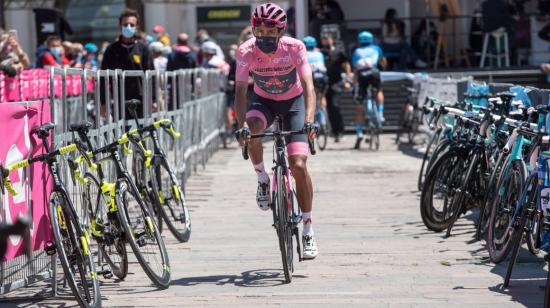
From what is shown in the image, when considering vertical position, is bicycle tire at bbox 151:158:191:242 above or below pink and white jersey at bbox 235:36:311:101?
below

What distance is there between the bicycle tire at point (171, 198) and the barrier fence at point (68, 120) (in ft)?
0.95

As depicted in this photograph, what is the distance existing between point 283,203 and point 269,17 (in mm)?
1335

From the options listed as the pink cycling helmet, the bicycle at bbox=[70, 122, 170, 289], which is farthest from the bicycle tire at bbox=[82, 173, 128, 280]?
the pink cycling helmet

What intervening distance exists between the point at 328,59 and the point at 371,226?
12087 mm

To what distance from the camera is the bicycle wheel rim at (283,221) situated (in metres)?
8.27

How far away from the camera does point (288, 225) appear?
8539 millimetres

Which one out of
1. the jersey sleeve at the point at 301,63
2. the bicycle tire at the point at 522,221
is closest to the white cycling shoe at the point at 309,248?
the jersey sleeve at the point at 301,63

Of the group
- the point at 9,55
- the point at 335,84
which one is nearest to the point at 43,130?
the point at 9,55

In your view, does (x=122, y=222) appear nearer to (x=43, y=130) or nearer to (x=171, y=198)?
(x=43, y=130)

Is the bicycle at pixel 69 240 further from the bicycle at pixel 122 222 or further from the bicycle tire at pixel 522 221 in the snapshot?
the bicycle tire at pixel 522 221

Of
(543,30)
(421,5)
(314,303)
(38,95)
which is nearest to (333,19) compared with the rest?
(421,5)

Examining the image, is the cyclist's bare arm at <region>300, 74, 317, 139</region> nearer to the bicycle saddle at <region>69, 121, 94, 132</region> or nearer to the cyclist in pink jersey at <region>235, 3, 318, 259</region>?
the cyclist in pink jersey at <region>235, 3, 318, 259</region>

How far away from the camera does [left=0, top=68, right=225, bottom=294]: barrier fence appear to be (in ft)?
25.0

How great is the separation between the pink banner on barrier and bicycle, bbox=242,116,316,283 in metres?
1.43
